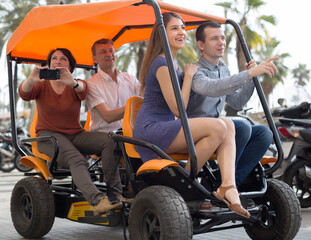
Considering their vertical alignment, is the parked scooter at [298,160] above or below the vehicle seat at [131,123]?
below

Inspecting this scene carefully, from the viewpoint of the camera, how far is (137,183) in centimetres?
421

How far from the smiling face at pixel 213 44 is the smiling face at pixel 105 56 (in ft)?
4.91

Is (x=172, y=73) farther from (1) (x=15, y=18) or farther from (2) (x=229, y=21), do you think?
(1) (x=15, y=18)

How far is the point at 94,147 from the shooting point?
493 centimetres

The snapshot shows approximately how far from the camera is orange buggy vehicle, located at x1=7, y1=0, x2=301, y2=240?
3.70 metres

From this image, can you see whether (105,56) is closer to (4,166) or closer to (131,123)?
(131,123)

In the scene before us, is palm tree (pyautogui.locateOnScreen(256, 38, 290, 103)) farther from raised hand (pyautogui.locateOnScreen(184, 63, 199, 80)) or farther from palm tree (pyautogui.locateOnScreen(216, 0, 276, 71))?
raised hand (pyautogui.locateOnScreen(184, 63, 199, 80))

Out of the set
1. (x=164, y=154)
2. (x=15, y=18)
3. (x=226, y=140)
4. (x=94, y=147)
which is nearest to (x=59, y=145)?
(x=94, y=147)

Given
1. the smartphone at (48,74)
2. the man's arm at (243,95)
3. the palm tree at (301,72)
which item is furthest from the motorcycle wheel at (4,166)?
the palm tree at (301,72)

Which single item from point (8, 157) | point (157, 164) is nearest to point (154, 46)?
point (157, 164)

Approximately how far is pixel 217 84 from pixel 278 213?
1198mm

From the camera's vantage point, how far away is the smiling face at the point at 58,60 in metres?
5.20

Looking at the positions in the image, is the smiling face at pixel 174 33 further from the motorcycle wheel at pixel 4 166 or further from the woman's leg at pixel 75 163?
the motorcycle wheel at pixel 4 166

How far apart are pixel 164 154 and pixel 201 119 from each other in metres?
0.37
